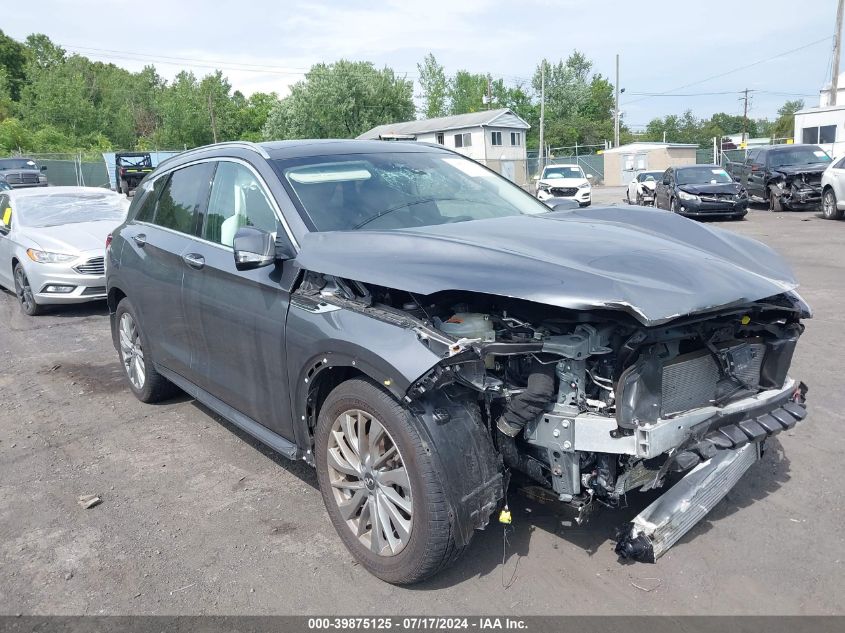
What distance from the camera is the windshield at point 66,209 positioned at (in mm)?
10289

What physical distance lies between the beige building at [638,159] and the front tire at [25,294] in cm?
4964

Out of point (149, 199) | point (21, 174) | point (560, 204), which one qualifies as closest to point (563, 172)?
point (21, 174)

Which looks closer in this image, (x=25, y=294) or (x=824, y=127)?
(x=25, y=294)

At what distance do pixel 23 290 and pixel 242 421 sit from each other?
7349 millimetres

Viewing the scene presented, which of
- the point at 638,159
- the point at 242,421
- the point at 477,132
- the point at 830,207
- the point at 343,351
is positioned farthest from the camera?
the point at 477,132

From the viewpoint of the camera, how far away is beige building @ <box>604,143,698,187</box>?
54.6 metres

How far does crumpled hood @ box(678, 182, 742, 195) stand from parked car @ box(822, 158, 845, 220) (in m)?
2.14

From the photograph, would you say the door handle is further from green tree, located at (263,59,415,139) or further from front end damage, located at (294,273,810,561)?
green tree, located at (263,59,415,139)

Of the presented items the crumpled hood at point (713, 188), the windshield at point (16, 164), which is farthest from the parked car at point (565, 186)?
the windshield at point (16, 164)

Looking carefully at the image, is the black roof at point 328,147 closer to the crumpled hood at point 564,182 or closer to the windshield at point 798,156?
the windshield at point 798,156

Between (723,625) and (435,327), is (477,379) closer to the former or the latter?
(435,327)

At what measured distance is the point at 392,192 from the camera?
4.16 meters

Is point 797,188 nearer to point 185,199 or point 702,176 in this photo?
point 702,176

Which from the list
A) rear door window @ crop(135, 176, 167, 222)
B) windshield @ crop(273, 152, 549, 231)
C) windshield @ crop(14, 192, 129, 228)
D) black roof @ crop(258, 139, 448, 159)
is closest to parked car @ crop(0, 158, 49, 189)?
windshield @ crop(14, 192, 129, 228)
